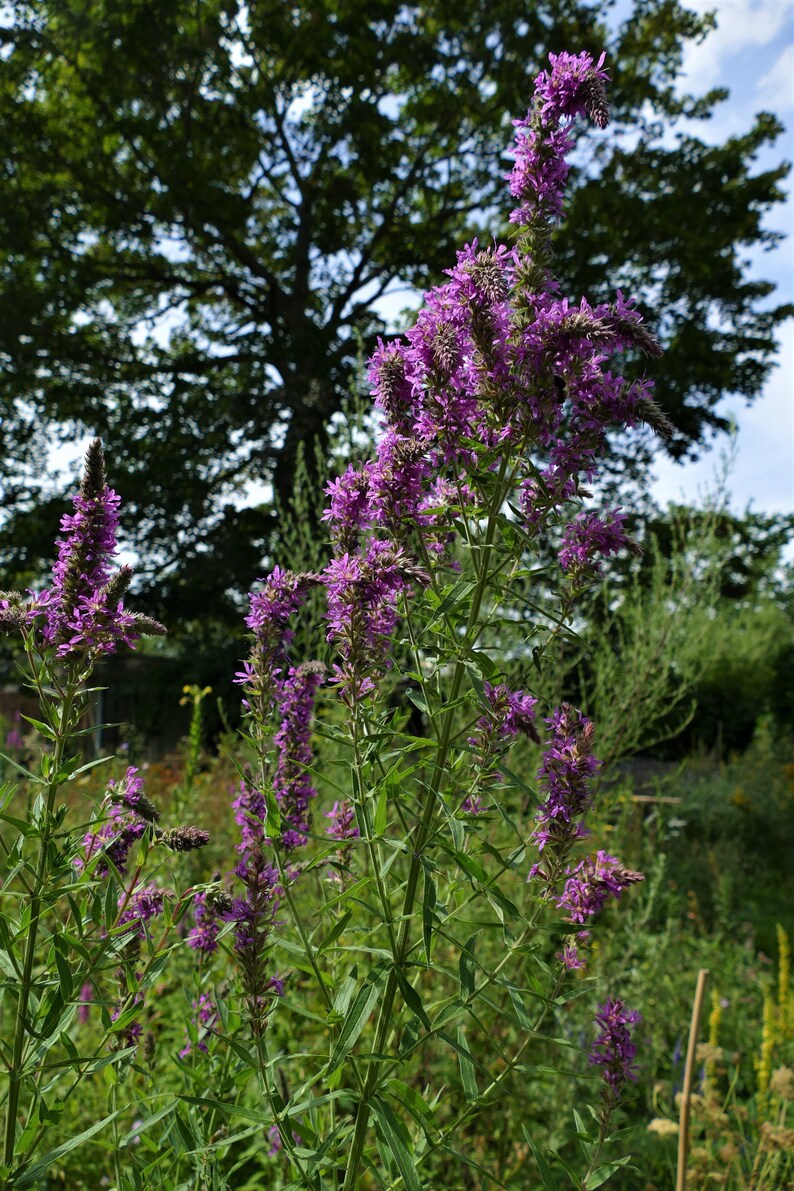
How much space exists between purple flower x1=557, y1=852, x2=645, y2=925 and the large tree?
1384 cm

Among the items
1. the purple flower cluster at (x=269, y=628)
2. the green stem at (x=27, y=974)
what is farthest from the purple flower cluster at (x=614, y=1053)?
A: the green stem at (x=27, y=974)

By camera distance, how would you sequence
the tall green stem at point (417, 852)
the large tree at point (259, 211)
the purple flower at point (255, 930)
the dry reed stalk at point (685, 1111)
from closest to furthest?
the tall green stem at point (417, 852)
the purple flower at point (255, 930)
the dry reed stalk at point (685, 1111)
the large tree at point (259, 211)

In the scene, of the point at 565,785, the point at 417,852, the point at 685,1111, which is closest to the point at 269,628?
the point at 417,852

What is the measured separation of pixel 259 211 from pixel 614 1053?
63.4ft

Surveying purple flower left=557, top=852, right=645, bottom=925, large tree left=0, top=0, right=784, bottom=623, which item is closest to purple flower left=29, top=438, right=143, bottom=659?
purple flower left=557, top=852, right=645, bottom=925

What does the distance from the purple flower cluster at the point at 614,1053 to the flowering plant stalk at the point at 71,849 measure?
1037 millimetres

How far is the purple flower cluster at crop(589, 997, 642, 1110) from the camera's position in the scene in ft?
6.57

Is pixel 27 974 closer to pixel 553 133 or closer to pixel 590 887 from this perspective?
pixel 590 887

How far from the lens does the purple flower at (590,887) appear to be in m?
1.95

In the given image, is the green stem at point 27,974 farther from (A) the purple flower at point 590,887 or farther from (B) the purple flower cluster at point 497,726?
(A) the purple flower at point 590,887

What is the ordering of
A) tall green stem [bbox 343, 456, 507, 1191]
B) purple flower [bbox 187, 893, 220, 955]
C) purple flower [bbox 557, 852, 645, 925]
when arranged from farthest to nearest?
purple flower [bbox 187, 893, 220, 955]
purple flower [bbox 557, 852, 645, 925]
tall green stem [bbox 343, 456, 507, 1191]

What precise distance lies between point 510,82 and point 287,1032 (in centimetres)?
1689

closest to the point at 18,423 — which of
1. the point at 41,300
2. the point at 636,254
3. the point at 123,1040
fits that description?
the point at 41,300

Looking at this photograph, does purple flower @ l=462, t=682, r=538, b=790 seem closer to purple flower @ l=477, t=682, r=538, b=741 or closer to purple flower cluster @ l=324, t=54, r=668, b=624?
purple flower @ l=477, t=682, r=538, b=741
